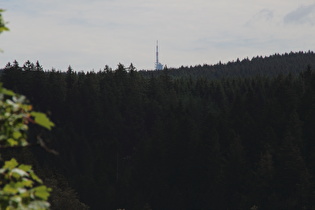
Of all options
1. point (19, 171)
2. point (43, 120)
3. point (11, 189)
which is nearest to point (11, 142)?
point (19, 171)

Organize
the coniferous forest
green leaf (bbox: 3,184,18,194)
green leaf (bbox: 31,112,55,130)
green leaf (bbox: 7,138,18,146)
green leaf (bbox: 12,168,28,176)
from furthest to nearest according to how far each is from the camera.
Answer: the coniferous forest < green leaf (bbox: 7,138,18,146) < green leaf (bbox: 12,168,28,176) < green leaf (bbox: 3,184,18,194) < green leaf (bbox: 31,112,55,130)

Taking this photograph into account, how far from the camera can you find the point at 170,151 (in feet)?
370

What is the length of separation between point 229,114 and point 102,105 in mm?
43858

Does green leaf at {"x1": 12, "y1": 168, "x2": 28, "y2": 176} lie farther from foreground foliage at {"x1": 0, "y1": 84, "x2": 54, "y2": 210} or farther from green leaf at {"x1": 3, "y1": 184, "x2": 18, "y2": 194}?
green leaf at {"x1": 3, "y1": 184, "x2": 18, "y2": 194}

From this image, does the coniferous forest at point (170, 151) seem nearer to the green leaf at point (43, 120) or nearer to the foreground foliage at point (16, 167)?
the foreground foliage at point (16, 167)

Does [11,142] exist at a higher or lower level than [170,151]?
higher

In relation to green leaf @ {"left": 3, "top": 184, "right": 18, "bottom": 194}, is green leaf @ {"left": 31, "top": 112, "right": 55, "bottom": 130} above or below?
above

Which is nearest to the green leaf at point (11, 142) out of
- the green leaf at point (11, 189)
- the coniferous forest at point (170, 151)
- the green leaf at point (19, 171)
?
the green leaf at point (19, 171)

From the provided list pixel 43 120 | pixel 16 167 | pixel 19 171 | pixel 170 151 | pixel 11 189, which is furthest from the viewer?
pixel 170 151

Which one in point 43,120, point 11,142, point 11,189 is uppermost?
point 43,120

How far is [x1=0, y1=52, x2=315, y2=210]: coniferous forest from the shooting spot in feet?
307

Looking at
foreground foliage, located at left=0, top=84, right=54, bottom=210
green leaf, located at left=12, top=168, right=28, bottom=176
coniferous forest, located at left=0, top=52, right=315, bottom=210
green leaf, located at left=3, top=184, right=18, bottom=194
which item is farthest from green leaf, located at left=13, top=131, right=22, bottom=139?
coniferous forest, located at left=0, top=52, right=315, bottom=210

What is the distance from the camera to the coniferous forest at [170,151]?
9362cm

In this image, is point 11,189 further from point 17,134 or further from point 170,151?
point 170,151
